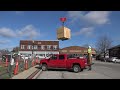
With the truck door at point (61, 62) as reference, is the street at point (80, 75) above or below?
below

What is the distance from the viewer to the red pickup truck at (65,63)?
25.5m

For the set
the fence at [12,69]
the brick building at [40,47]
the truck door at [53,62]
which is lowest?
the fence at [12,69]

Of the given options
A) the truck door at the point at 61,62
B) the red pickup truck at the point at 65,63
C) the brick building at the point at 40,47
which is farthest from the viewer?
the brick building at the point at 40,47

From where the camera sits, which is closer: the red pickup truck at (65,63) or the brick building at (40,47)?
the red pickup truck at (65,63)

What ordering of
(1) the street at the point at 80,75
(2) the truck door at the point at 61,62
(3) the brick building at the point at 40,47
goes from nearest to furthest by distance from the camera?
1. (1) the street at the point at 80,75
2. (2) the truck door at the point at 61,62
3. (3) the brick building at the point at 40,47

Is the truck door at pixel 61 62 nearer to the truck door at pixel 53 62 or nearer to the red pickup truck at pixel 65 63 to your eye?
the red pickup truck at pixel 65 63

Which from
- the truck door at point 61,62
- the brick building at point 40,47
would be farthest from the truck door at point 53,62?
the brick building at point 40,47

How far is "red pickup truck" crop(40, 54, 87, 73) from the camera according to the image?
25495 mm

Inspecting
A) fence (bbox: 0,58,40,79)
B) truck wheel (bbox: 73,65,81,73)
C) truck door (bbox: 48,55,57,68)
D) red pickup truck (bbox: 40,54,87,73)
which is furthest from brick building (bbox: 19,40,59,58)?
truck wheel (bbox: 73,65,81,73)

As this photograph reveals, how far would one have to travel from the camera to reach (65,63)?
26406mm
